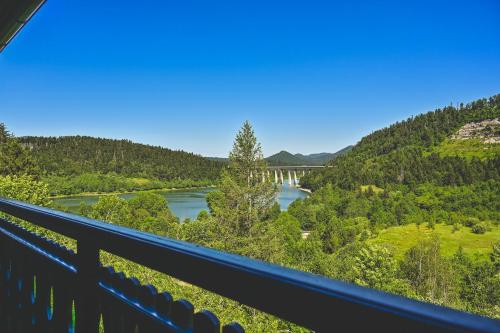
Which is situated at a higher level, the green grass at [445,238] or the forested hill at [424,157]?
the forested hill at [424,157]

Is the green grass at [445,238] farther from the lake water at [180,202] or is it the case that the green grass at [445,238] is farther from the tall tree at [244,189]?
the tall tree at [244,189]

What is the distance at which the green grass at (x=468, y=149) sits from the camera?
88.0m

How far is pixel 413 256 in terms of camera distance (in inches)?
1713

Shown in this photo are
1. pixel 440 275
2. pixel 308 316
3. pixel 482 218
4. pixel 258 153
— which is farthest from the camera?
pixel 482 218

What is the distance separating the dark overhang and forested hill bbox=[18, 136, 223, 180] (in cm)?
7283

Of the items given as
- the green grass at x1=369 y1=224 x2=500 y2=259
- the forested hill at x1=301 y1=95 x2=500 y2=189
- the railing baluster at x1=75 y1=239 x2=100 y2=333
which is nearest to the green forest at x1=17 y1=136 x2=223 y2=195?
the forested hill at x1=301 y1=95 x2=500 y2=189

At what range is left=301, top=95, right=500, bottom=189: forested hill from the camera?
274 ft

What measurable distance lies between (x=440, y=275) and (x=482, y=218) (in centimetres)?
3870

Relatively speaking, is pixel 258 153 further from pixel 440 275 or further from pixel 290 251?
pixel 440 275

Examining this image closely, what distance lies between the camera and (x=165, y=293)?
93cm

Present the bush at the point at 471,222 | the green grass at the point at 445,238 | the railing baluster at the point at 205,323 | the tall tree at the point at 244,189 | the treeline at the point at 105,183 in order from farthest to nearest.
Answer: the bush at the point at 471,222
the treeline at the point at 105,183
the green grass at the point at 445,238
the tall tree at the point at 244,189
the railing baluster at the point at 205,323

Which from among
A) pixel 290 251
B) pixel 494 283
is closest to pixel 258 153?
pixel 290 251

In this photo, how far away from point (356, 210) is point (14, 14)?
75.0m

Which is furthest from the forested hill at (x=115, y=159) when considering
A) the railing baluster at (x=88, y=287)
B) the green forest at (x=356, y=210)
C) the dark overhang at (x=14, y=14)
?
the railing baluster at (x=88, y=287)
